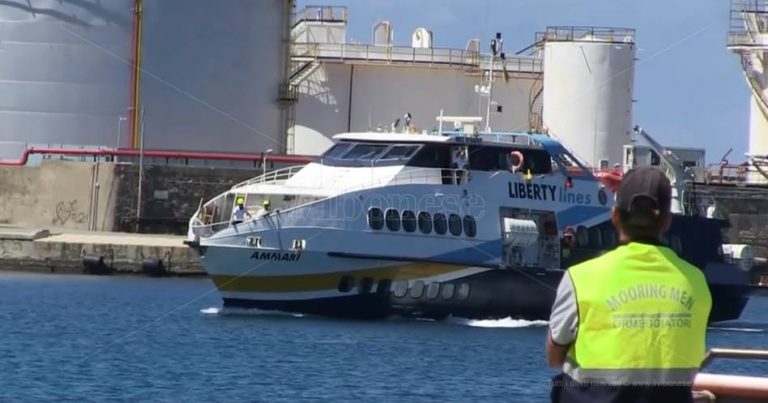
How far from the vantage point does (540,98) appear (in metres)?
62.7

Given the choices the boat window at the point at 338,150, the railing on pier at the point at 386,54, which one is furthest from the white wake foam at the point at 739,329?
the railing on pier at the point at 386,54

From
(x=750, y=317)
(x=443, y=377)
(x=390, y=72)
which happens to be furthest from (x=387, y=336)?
(x=390, y=72)

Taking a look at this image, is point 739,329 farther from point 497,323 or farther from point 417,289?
point 417,289

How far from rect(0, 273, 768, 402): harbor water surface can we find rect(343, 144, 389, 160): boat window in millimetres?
2918

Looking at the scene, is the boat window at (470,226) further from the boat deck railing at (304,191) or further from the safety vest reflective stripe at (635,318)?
the safety vest reflective stripe at (635,318)

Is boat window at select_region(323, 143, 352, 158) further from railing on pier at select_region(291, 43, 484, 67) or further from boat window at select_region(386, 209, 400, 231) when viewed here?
railing on pier at select_region(291, 43, 484, 67)

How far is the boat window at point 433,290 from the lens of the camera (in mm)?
34125

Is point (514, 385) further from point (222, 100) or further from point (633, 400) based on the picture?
point (222, 100)

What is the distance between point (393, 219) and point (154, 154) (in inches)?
810

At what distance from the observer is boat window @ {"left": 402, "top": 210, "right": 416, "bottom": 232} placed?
111 ft

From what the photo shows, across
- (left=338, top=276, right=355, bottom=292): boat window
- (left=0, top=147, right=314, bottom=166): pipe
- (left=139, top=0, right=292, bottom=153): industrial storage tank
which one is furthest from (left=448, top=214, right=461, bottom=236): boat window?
(left=139, top=0, right=292, bottom=153): industrial storage tank

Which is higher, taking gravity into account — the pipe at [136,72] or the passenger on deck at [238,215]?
the pipe at [136,72]

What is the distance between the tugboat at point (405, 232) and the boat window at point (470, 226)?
2 centimetres

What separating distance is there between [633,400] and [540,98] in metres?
55.8
